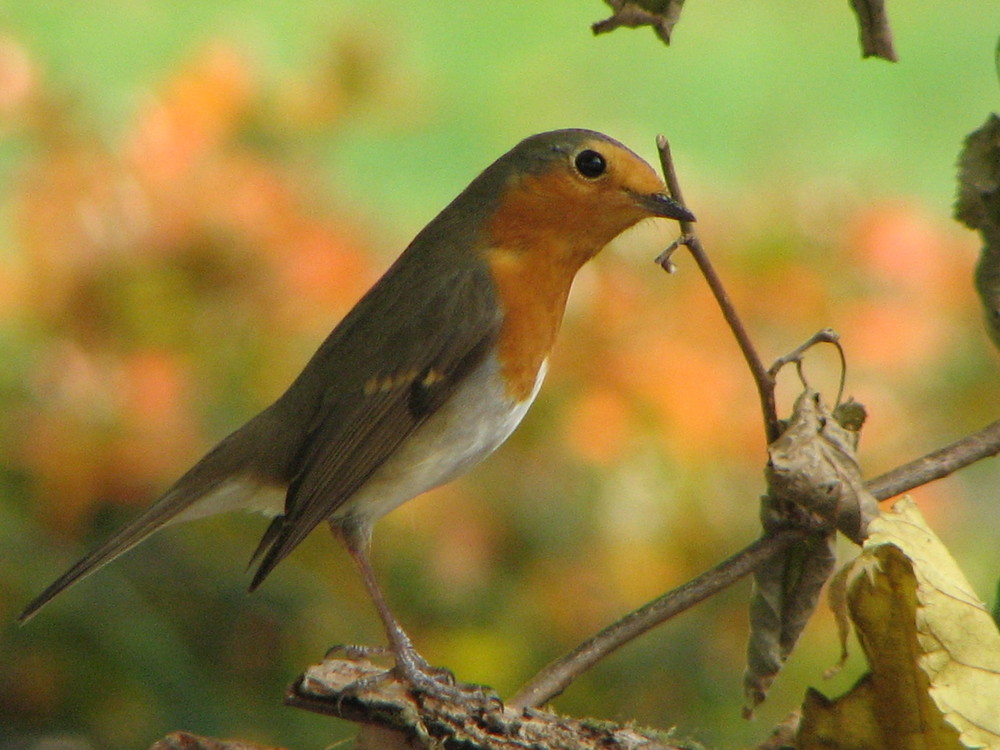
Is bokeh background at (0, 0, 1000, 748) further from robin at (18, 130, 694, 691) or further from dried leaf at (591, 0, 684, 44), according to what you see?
dried leaf at (591, 0, 684, 44)

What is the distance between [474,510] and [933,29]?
4.98m

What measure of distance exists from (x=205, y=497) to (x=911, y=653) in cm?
139

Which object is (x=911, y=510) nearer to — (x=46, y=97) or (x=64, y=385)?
(x=64, y=385)

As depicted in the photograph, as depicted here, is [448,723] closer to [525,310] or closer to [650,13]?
[650,13]

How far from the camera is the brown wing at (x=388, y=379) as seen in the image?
88.6 inches

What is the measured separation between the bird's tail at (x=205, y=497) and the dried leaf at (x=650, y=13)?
1.30 m

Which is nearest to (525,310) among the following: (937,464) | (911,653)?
(937,464)

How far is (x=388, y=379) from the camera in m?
2.29

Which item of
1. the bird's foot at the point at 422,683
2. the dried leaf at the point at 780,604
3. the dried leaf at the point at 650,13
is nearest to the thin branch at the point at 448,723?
the bird's foot at the point at 422,683

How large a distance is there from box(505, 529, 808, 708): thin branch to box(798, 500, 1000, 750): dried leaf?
0.48ft

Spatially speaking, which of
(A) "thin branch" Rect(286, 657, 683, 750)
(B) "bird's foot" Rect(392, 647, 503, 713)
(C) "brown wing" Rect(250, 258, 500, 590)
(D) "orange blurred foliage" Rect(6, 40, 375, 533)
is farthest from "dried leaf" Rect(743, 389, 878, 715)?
(D) "orange blurred foliage" Rect(6, 40, 375, 533)

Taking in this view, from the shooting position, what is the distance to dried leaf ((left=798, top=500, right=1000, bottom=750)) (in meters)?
1.33

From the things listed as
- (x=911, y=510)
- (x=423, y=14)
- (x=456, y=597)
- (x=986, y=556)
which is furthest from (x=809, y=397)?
(x=423, y=14)

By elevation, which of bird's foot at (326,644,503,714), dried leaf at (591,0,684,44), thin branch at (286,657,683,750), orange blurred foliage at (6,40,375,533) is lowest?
thin branch at (286,657,683,750)
